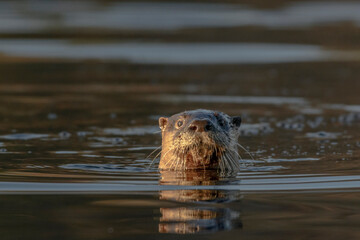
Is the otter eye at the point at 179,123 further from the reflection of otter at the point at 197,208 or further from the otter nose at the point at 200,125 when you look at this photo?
the reflection of otter at the point at 197,208

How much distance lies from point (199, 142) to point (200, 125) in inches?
7.1

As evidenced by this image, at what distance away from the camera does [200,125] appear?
7.39 meters

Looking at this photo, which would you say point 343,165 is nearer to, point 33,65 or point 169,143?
point 169,143

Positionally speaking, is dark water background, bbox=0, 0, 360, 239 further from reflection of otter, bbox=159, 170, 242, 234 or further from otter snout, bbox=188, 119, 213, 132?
otter snout, bbox=188, 119, 213, 132

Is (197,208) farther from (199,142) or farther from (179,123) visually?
(179,123)

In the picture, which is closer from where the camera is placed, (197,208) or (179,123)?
(197,208)

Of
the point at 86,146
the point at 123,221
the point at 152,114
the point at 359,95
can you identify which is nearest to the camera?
the point at 123,221

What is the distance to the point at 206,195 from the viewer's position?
271 inches

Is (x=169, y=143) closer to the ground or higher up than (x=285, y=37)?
closer to the ground

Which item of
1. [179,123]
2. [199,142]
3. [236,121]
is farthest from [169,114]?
[199,142]

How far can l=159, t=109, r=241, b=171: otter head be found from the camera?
7461 millimetres

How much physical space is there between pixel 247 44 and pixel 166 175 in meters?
13.1

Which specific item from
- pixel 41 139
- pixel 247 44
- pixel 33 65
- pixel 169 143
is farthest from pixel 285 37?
pixel 169 143

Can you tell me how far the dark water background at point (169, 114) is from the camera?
6.10 metres
